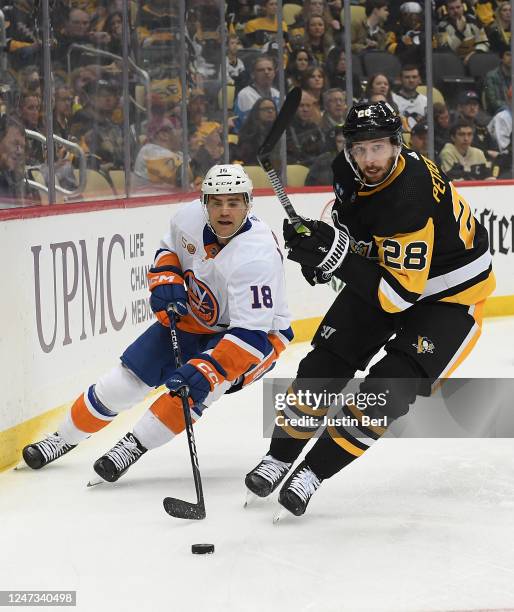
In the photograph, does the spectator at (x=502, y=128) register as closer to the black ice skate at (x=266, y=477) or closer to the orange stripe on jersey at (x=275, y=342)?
the orange stripe on jersey at (x=275, y=342)

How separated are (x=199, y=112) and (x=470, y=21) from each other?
9.09 ft

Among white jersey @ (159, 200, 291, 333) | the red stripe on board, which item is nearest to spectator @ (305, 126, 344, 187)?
the red stripe on board

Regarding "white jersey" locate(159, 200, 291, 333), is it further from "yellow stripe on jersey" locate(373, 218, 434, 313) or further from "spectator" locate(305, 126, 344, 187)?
"spectator" locate(305, 126, 344, 187)

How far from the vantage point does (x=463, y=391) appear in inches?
217

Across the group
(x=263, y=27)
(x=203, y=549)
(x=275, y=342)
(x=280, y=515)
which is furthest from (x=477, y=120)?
(x=203, y=549)

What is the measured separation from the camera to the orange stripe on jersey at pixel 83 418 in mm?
4004

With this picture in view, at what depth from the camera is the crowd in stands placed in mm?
5059

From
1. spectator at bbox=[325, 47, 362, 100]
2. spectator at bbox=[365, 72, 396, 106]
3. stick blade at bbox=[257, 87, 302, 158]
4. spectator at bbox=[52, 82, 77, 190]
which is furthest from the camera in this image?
spectator at bbox=[365, 72, 396, 106]

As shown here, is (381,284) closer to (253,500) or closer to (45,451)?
(253,500)

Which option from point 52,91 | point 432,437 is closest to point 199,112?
point 52,91

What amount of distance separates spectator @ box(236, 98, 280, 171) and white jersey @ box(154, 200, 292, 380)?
3464 millimetres

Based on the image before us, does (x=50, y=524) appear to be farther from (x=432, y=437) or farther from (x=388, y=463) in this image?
(x=432, y=437)

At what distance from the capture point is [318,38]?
26.2ft

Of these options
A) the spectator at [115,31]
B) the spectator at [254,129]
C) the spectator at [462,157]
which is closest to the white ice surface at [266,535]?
the spectator at [115,31]
